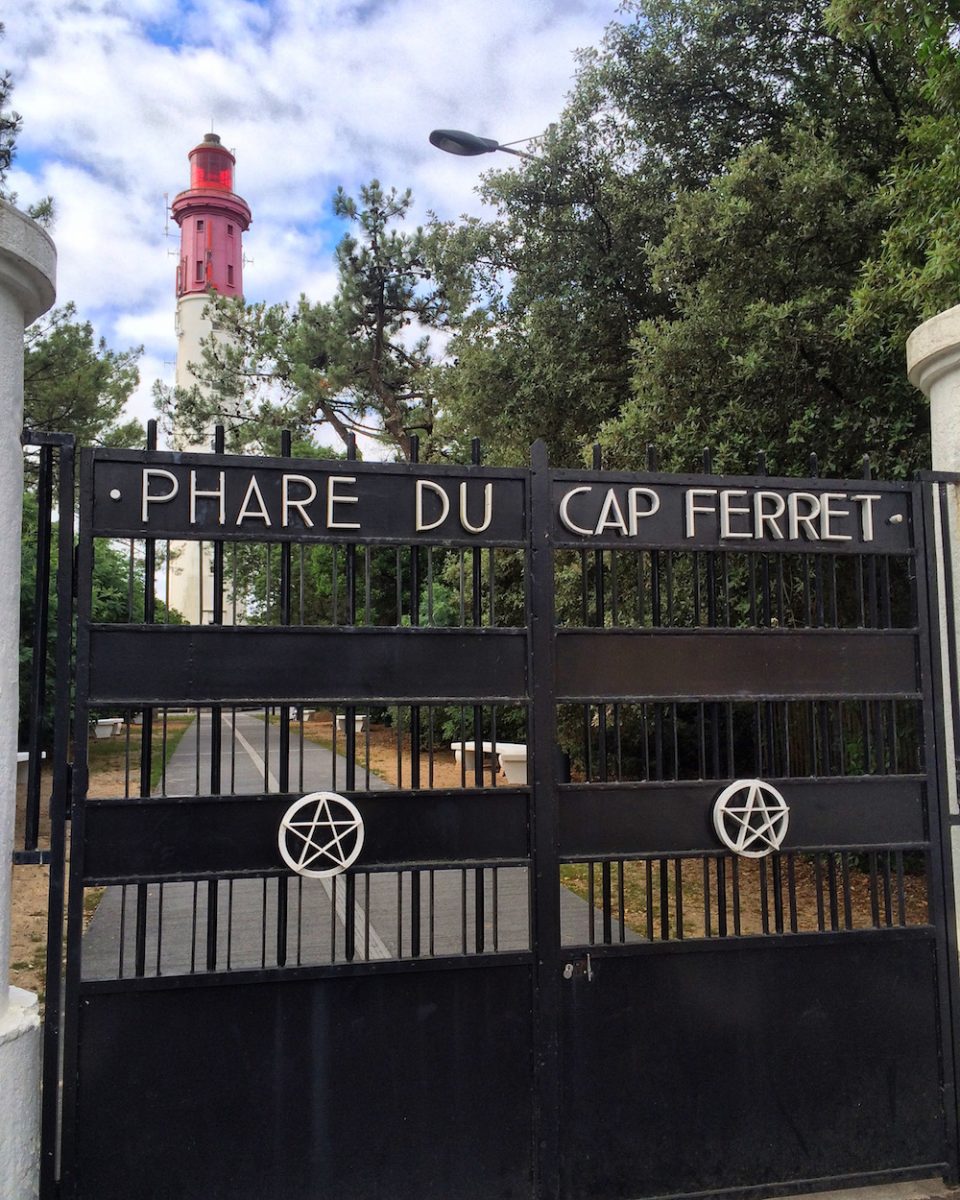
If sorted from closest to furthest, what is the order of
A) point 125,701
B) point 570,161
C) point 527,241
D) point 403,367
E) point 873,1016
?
point 125,701 < point 873,1016 < point 570,161 < point 527,241 < point 403,367

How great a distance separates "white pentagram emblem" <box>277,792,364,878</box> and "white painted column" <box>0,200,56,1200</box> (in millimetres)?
Answer: 959

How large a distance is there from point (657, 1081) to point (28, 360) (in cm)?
1573

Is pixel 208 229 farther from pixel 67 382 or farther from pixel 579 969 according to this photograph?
pixel 579 969

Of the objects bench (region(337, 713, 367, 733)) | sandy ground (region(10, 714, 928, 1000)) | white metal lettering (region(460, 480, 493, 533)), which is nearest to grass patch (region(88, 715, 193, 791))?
bench (region(337, 713, 367, 733))

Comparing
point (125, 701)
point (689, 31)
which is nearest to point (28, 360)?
point (689, 31)

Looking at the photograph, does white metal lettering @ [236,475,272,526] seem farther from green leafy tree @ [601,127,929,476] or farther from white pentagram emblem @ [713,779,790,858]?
green leafy tree @ [601,127,929,476]

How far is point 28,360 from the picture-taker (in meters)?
15.7

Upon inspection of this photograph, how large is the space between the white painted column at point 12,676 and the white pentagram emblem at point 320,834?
3.15 feet

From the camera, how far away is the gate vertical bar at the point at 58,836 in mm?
3242

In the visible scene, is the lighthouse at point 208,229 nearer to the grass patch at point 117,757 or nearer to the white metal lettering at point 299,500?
the grass patch at point 117,757

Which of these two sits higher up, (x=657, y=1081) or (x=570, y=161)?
(x=570, y=161)

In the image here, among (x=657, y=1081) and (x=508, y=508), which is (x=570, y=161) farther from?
(x=657, y=1081)

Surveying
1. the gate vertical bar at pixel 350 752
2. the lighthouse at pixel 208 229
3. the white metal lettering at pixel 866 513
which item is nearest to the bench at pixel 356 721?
the gate vertical bar at pixel 350 752

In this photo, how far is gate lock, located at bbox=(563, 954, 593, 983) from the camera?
368 cm
